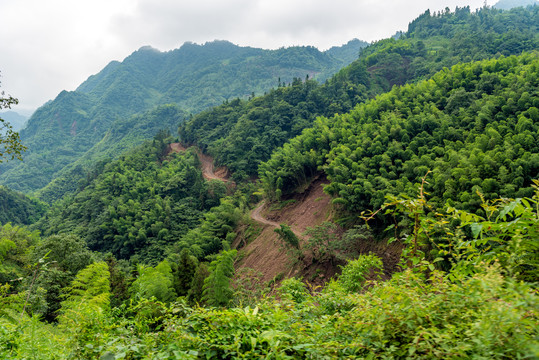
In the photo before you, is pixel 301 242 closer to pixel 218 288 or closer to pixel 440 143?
pixel 218 288

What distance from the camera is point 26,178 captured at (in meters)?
73.1

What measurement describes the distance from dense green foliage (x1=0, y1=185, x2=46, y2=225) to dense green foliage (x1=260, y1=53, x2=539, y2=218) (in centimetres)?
4241

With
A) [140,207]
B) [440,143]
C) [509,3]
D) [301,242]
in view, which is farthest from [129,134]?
[509,3]

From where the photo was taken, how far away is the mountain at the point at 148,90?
279ft

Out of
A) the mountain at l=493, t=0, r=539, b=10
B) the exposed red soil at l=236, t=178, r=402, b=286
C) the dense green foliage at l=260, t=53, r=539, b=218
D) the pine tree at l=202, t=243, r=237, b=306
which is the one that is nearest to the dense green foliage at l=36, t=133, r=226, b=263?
the exposed red soil at l=236, t=178, r=402, b=286

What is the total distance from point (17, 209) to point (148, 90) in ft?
327

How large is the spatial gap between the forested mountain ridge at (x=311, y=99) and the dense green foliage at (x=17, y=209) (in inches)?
1072

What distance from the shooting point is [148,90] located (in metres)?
131

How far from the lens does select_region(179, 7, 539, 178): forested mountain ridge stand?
111 feet

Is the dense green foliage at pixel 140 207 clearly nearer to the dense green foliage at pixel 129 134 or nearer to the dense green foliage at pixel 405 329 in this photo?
the dense green foliage at pixel 405 329

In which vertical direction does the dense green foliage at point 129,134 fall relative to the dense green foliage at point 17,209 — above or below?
above

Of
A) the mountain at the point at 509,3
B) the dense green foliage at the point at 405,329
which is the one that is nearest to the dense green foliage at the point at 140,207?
the dense green foliage at the point at 405,329

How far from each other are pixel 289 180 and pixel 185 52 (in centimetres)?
16154

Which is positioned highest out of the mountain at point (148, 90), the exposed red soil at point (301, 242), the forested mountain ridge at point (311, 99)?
the mountain at point (148, 90)
